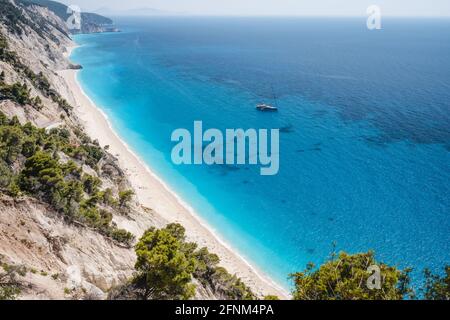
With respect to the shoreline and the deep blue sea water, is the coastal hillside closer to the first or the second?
the shoreline

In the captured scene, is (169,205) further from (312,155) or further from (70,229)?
(312,155)

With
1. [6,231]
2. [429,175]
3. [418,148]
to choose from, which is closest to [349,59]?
[418,148]

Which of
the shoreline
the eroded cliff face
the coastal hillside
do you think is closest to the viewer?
the eroded cliff face

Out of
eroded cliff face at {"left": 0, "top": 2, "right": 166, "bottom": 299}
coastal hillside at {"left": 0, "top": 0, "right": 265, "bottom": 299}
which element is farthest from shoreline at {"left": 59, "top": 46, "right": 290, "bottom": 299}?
eroded cliff face at {"left": 0, "top": 2, "right": 166, "bottom": 299}

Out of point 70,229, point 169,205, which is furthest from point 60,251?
point 169,205

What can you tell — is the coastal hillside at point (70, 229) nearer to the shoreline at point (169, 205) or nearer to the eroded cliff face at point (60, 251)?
the eroded cliff face at point (60, 251)

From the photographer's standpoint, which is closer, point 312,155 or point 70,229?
point 70,229
